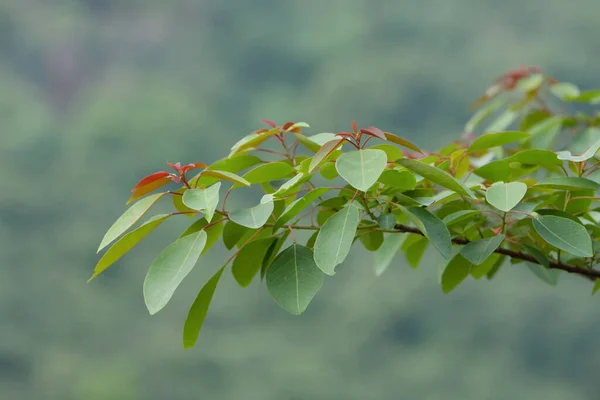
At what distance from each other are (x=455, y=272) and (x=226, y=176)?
0.27 m

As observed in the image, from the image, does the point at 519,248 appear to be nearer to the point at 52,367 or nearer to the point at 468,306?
the point at 468,306

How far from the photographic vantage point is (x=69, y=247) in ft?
13.4

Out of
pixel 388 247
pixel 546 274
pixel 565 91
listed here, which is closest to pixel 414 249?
pixel 388 247

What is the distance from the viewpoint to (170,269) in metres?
0.53

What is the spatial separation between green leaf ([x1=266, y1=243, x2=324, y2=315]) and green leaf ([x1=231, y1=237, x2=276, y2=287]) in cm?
4

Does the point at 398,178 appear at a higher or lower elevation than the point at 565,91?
lower

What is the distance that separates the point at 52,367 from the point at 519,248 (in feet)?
12.4

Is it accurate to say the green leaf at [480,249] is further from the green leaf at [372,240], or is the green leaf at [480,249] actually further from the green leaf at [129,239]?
the green leaf at [129,239]

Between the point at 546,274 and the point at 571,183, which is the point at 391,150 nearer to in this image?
the point at 571,183

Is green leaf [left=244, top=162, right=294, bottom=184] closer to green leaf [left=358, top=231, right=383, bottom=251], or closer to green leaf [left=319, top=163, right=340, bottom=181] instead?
green leaf [left=319, top=163, right=340, bottom=181]

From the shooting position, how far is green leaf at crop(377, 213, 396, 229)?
1.84 feet

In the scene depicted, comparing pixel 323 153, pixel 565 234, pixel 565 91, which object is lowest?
pixel 565 234

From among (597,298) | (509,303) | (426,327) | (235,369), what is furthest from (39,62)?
(597,298)

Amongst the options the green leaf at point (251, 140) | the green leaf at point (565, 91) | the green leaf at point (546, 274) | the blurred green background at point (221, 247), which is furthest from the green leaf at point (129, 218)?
the blurred green background at point (221, 247)
